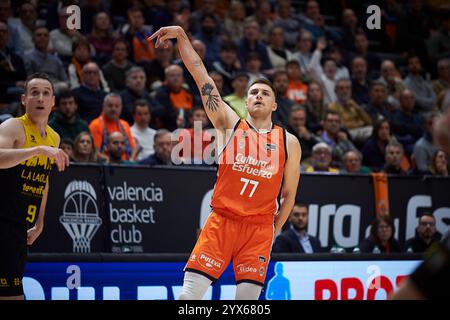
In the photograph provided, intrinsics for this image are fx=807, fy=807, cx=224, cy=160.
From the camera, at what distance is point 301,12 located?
17.6m

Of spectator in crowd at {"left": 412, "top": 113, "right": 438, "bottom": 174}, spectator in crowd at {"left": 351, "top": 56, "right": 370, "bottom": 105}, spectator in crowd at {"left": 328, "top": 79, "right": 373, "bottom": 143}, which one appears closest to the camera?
spectator in crowd at {"left": 412, "top": 113, "right": 438, "bottom": 174}

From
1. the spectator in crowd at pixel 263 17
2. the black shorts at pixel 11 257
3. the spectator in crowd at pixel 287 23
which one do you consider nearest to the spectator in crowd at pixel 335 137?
the spectator in crowd at pixel 263 17

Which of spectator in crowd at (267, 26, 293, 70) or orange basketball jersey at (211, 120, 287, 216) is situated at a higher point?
spectator in crowd at (267, 26, 293, 70)

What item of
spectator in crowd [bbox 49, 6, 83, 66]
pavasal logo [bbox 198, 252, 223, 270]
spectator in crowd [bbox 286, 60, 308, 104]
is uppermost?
spectator in crowd [bbox 49, 6, 83, 66]

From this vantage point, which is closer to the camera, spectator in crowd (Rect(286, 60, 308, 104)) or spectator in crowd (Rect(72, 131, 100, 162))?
spectator in crowd (Rect(72, 131, 100, 162))

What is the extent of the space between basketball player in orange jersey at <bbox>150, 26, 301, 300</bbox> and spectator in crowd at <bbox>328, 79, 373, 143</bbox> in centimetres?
720

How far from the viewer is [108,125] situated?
1157cm

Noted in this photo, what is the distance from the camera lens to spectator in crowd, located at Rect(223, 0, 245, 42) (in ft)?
50.8

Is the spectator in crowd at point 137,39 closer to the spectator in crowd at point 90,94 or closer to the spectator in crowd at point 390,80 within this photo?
the spectator in crowd at point 90,94

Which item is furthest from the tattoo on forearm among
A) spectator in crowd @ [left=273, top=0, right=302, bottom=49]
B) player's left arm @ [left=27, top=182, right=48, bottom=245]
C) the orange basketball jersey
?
spectator in crowd @ [left=273, top=0, right=302, bottom=49]

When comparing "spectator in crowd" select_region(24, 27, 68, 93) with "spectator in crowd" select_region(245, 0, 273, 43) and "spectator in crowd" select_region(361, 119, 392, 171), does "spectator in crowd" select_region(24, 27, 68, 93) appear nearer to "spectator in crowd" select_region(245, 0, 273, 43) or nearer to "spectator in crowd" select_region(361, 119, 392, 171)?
"spectator in crowd" select_region(245, 0, 273, 43)

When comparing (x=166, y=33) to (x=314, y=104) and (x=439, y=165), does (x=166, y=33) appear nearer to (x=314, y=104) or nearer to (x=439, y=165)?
(x=439, y=165)

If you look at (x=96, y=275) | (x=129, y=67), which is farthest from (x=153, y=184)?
(x=129, y=67)

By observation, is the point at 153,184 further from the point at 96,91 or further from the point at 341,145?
the point at 341,145
